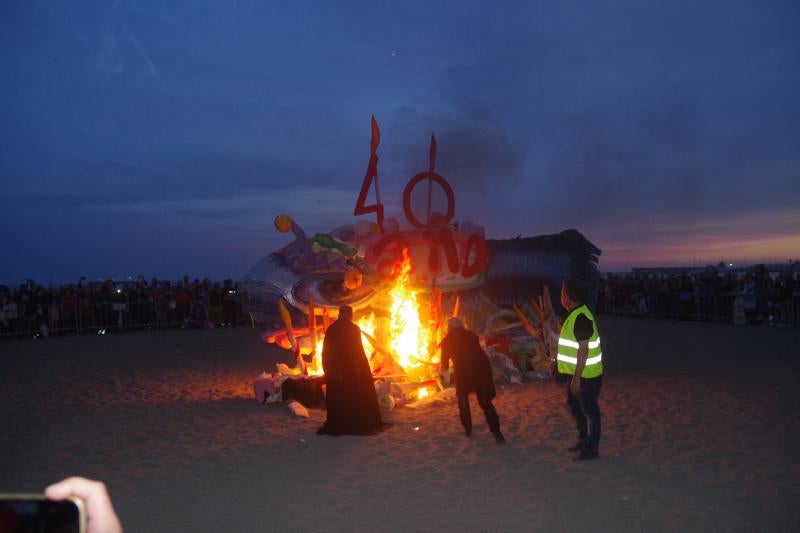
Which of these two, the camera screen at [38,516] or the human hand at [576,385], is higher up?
the camera screen at [38,516]

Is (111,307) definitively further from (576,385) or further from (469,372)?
(576,385)

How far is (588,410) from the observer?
6.60 m

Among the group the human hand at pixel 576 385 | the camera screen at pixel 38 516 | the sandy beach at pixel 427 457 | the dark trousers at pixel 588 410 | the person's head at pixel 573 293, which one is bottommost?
the sandy beach at pixel 427 457

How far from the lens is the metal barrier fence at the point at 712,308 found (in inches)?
797

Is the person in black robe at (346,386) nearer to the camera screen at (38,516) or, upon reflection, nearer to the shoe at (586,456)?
the shoe at (586,456)

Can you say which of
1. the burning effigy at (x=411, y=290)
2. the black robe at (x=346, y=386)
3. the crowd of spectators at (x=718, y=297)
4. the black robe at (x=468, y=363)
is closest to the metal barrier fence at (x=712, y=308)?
the crowd of spectators at (x=718, y=297)

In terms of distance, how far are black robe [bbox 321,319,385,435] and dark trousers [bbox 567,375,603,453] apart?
2.88 m

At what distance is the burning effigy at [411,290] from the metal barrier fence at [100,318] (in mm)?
13226

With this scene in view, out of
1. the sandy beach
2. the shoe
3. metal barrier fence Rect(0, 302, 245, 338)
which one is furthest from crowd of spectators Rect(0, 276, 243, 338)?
the shoe

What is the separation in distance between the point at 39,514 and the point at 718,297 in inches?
960

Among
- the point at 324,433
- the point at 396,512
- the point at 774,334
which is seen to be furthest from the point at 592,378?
the point at 774,334

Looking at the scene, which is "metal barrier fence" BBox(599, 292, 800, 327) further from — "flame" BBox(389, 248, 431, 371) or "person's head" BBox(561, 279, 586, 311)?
"person's head" BBox(561, 279, 586, 311)

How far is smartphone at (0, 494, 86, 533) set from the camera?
1.34m

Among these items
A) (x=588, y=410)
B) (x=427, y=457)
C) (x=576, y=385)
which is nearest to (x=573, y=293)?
(x=576, y=385)
